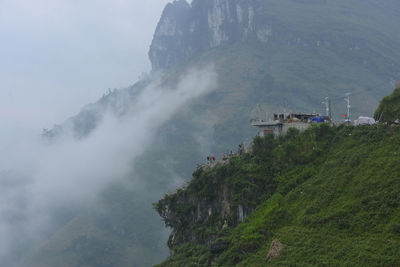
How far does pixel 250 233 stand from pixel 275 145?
13048mm

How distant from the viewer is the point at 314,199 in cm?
3594

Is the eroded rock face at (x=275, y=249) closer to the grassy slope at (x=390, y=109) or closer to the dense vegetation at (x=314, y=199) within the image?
the dense vegetation at (x=314, y=199)

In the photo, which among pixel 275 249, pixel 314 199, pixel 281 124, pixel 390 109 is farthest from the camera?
pixel 281 124

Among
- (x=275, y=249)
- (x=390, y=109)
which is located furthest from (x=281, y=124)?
(x=275, y=249)

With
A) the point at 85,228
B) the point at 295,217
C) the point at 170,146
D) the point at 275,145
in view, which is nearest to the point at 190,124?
the point at 170,146

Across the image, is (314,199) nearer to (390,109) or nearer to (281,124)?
(390,109)

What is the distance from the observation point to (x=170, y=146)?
182 metres

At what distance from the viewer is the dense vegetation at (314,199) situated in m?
29.1

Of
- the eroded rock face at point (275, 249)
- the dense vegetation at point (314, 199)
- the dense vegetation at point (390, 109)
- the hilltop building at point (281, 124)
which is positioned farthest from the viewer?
the hilltop building at point (281, 124)

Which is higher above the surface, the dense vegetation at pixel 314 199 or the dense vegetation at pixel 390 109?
the dense vegetation at pixel 390 109

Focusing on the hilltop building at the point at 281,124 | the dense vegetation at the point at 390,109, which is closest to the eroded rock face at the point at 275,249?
the dense vegetation at the point at 390,109

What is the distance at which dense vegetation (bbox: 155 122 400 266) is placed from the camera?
29.1 metres

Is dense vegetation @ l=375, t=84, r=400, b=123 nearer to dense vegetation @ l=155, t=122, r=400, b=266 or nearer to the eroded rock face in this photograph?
dense vegetation @ l=155, t=122, r=400, b=266

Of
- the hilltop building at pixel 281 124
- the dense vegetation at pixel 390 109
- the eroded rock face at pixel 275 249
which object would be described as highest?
the hilltop building at pixel 281 124
